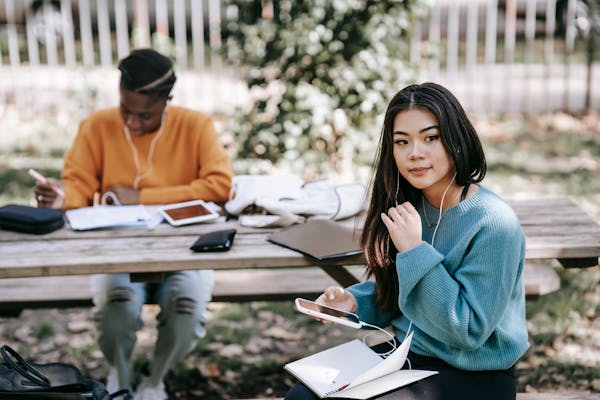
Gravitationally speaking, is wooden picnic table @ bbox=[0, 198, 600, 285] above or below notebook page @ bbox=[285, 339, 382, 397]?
above

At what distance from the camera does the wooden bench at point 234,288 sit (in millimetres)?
3842

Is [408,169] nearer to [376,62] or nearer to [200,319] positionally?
[200,319]

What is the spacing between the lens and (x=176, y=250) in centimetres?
299

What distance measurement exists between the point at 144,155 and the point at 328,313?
1.59m

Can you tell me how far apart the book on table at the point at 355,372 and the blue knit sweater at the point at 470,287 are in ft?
0.34

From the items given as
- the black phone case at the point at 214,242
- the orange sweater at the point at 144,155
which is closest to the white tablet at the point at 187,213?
the orange sweater at the point at 144,155

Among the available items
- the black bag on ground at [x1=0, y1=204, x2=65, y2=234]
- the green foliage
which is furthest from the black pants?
the green foliage

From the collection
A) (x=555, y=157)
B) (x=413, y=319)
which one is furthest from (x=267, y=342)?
(x=555, y=157)

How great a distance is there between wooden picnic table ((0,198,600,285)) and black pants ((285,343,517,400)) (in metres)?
0.64

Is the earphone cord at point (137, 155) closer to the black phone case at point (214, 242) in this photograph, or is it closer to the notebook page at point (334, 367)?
the black phone case at point (214, 242)

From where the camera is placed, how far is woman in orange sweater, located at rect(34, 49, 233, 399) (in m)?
3.40

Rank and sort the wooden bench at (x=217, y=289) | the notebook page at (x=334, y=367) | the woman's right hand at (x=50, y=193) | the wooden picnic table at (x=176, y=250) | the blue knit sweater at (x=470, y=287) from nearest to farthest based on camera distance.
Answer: the blue knit sweater at (x=470, y=287)
the notebook page at (x=334, y=367)
the wooden picnic table at (x=176, y=250)
the woman's right hand at (x=50, y=193)
the wooden bench at (x=217, y=289)

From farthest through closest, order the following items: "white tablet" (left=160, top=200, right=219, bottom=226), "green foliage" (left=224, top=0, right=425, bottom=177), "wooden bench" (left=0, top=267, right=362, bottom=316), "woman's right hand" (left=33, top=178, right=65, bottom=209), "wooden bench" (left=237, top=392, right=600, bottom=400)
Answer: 1. "green foliage" (left=224, top=0, right=425, bottom=177)
2. "wooden bench" (left=0, top=267, right=362, bottom=316)
3. "woman's right hand" (left=33, top=178, right=65, bottom=209)
4. "white tablet" (left=160, top=200, right=219, bottom=226)
5. "wooden bench" (left=237, top=392, right=600, bottom=400)

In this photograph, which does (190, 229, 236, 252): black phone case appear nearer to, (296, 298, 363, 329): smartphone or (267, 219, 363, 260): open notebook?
(267, 219, 363, 260): open notebook
